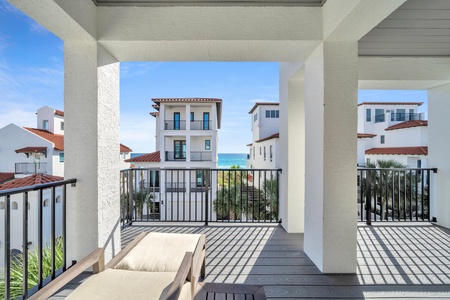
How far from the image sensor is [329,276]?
7.04 ft

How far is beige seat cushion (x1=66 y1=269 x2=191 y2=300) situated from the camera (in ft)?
4.43

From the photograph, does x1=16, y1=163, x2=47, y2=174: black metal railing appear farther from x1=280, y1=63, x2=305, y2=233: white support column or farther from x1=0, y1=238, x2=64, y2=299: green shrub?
x1=280, y1=63, x2=305, y2=233: white support column

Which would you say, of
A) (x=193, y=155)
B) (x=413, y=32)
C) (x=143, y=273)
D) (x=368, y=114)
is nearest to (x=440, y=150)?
(x=413, y=32)

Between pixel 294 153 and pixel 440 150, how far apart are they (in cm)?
270

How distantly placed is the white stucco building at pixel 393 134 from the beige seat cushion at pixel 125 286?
13637mm

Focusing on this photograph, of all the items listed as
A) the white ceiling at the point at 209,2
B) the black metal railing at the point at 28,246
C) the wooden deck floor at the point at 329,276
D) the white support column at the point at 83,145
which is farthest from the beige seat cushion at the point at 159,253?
the white ceiling at the point at 209,2

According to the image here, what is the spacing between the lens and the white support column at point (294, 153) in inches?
127

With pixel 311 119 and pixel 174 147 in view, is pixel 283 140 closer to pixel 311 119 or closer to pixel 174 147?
pixel 311 119

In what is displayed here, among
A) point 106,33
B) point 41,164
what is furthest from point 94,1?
point 41,164

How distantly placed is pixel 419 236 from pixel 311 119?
258 cm

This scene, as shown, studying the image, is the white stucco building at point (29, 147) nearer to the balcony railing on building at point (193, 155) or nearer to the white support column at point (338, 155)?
the white support column at point (338, 155)

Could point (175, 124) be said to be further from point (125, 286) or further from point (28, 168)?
point (125, 286)

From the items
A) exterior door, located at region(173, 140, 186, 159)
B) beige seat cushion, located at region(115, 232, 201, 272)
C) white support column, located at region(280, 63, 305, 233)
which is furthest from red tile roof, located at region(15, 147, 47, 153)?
exterior door, located at region(173, 140, 186, 159)

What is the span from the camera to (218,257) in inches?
96.7
